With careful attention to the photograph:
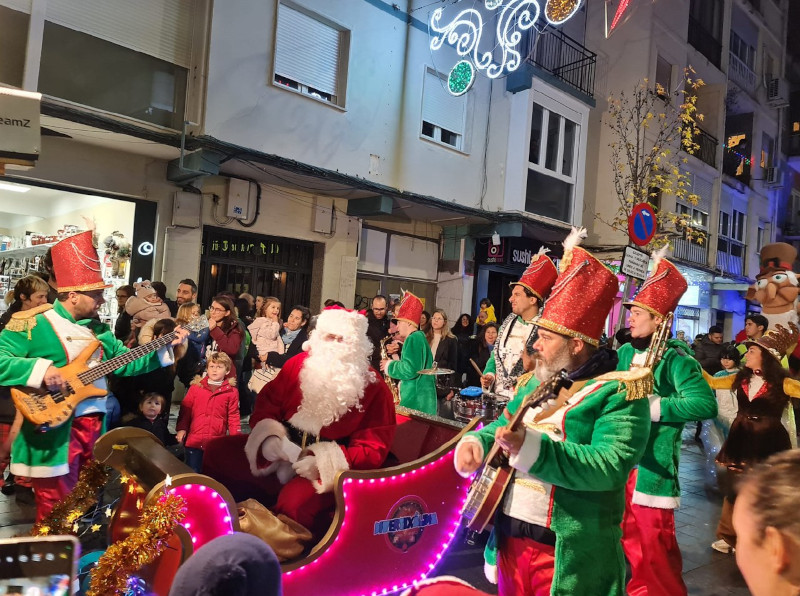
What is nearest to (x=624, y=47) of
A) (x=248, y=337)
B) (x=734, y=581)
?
(x=248, y=337)

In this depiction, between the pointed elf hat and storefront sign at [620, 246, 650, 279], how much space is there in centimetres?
137

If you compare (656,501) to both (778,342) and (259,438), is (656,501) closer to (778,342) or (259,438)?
(259,438)

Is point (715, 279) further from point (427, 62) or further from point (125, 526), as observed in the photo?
point (125, 526)

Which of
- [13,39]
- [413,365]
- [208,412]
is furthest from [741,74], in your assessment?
[208,412]

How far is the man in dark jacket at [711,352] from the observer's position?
449 inches

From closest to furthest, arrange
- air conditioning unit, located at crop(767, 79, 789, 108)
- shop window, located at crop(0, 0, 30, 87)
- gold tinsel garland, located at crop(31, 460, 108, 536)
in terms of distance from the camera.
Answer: gold tinsel garland, located at crop(31, 460, 108, 536)
shop window, located at crop(0, 0, 30, 87)
air conditioning unit, located at crop(767, 79, 789, 108)

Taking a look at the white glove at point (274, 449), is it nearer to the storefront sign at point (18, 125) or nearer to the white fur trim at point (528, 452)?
the white fur trim at point (528, 452)

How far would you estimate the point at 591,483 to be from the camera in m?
2.21

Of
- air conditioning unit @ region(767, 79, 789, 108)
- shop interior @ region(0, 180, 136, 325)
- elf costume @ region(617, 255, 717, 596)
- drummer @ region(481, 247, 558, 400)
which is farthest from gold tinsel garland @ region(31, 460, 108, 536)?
air conditioning unit @ region(767, 79, 789, 108)

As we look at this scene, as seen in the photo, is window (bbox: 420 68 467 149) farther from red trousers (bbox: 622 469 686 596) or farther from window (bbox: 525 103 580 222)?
red trousers (bbox: 622 469 686 596)

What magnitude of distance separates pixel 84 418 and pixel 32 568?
3.53m

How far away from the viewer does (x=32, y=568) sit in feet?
4.17

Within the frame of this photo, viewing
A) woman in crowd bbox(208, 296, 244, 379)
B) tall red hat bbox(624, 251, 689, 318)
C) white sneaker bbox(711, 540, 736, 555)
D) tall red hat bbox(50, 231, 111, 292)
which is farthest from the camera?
woman in crowd bbox(208, 296, 244, 379)

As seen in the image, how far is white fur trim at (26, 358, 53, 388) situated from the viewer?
3.94 metres
